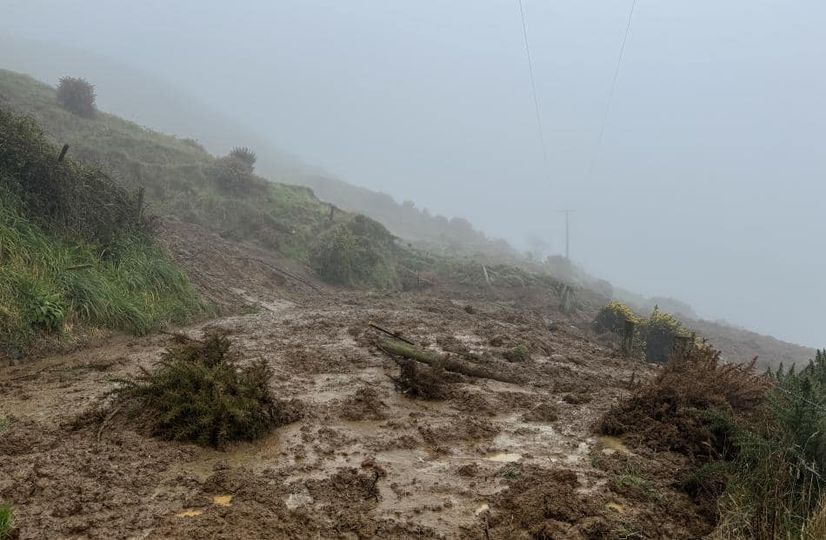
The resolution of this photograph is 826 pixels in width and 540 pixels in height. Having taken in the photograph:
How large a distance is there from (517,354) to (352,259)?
11534mm

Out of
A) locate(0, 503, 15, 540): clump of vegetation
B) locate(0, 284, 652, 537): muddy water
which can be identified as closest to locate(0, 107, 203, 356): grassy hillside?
locate(0, 284, 652, 537): muddy water

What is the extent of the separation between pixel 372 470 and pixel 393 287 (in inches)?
651

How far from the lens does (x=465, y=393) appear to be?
6.82m

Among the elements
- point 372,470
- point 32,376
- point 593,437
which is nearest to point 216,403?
point 372,470

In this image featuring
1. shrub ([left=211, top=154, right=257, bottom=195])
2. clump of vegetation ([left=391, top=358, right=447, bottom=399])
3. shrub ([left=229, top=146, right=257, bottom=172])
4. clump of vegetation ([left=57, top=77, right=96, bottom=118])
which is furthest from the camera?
shrub ([left=229, top=146, right=257, bottom=172])

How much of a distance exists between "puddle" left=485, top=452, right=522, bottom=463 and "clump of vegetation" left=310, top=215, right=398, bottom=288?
14508 mm

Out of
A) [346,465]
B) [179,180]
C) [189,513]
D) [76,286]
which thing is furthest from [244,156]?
[189,513]

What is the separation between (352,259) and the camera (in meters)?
19.9

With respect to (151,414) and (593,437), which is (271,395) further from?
(593,437)

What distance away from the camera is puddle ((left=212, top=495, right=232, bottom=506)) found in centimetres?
372

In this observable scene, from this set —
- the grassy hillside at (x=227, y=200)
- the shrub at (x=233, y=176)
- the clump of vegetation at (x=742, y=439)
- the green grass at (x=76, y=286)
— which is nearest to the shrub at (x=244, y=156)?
the grassy hillside at (x=227, y=200)

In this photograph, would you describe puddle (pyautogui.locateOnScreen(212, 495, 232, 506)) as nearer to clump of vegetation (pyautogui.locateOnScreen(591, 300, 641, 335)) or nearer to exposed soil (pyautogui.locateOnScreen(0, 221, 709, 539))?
exposed soil (pyautogui.locateOnScreen(0, 221, 709, 539))

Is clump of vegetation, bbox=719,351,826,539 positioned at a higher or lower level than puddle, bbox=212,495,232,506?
higher

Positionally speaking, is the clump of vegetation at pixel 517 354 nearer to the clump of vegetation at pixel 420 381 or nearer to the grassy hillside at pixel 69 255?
the clump of vegetation at pixel 420 381
